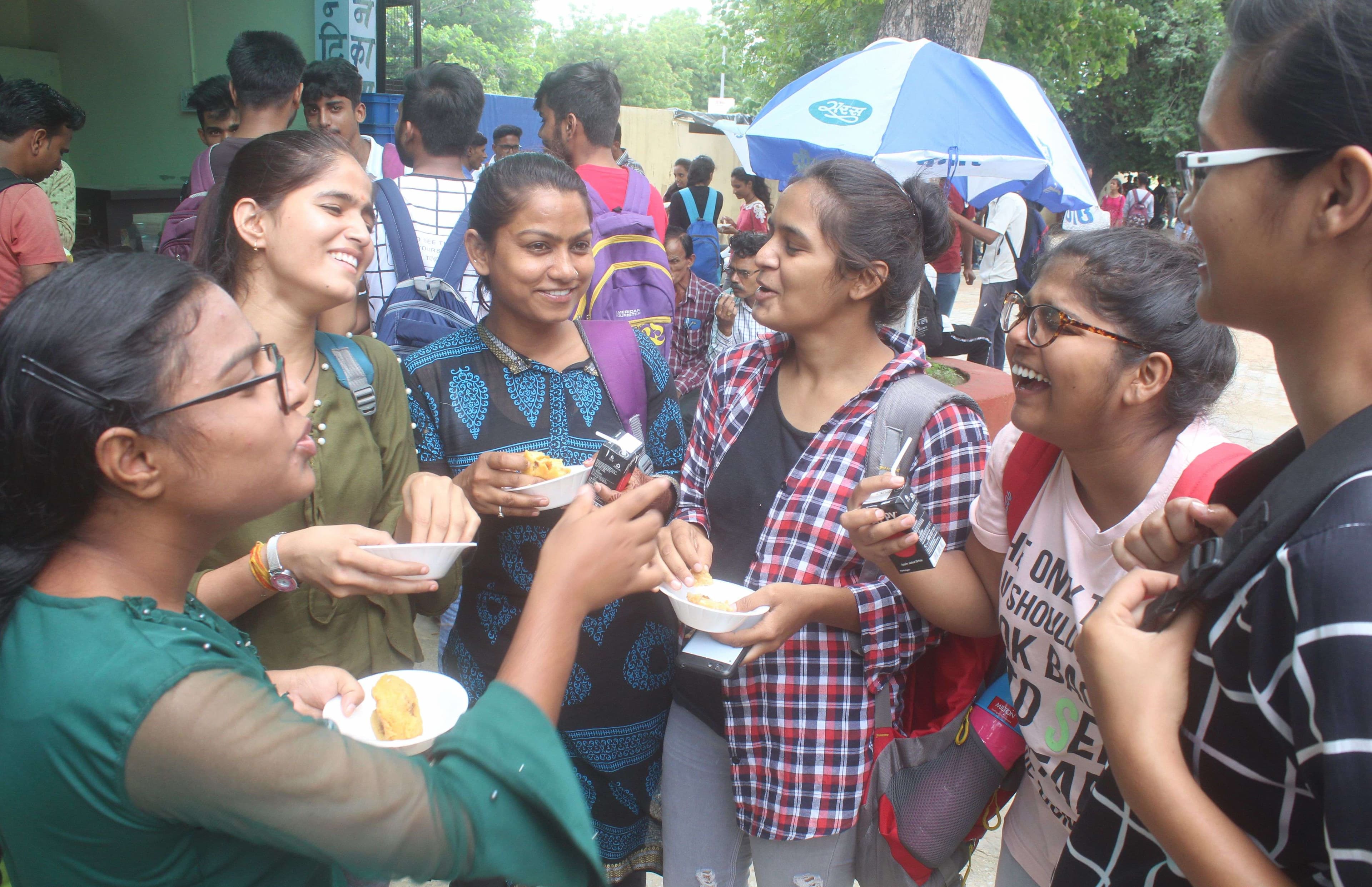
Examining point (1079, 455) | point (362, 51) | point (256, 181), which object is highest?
point (362, 51)

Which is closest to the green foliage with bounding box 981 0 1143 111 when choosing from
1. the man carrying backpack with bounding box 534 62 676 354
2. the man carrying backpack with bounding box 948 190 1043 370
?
the man carrying backpack with bounding box 948 190 1043 370

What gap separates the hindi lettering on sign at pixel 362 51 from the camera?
9242mm

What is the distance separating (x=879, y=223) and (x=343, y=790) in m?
1.98

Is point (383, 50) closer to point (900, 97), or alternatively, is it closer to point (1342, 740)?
point (900, 97)

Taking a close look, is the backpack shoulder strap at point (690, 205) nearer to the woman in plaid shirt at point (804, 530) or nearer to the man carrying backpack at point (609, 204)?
the man carrying backpack at point (609, 204)

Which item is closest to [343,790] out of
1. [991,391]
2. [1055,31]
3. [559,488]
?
[559,488]

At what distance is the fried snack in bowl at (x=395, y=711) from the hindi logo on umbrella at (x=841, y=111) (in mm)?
4932

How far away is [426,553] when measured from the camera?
174cm

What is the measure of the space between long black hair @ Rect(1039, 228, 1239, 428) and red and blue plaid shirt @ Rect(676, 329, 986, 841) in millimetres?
456

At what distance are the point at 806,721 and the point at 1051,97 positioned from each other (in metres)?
20.0

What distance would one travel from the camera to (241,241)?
214 cm

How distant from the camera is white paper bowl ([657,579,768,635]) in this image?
1910 mm

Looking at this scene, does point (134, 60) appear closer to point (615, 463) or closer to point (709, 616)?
point (615, 463)

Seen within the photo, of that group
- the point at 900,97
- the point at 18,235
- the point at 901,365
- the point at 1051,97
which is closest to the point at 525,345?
the point at 901,365
